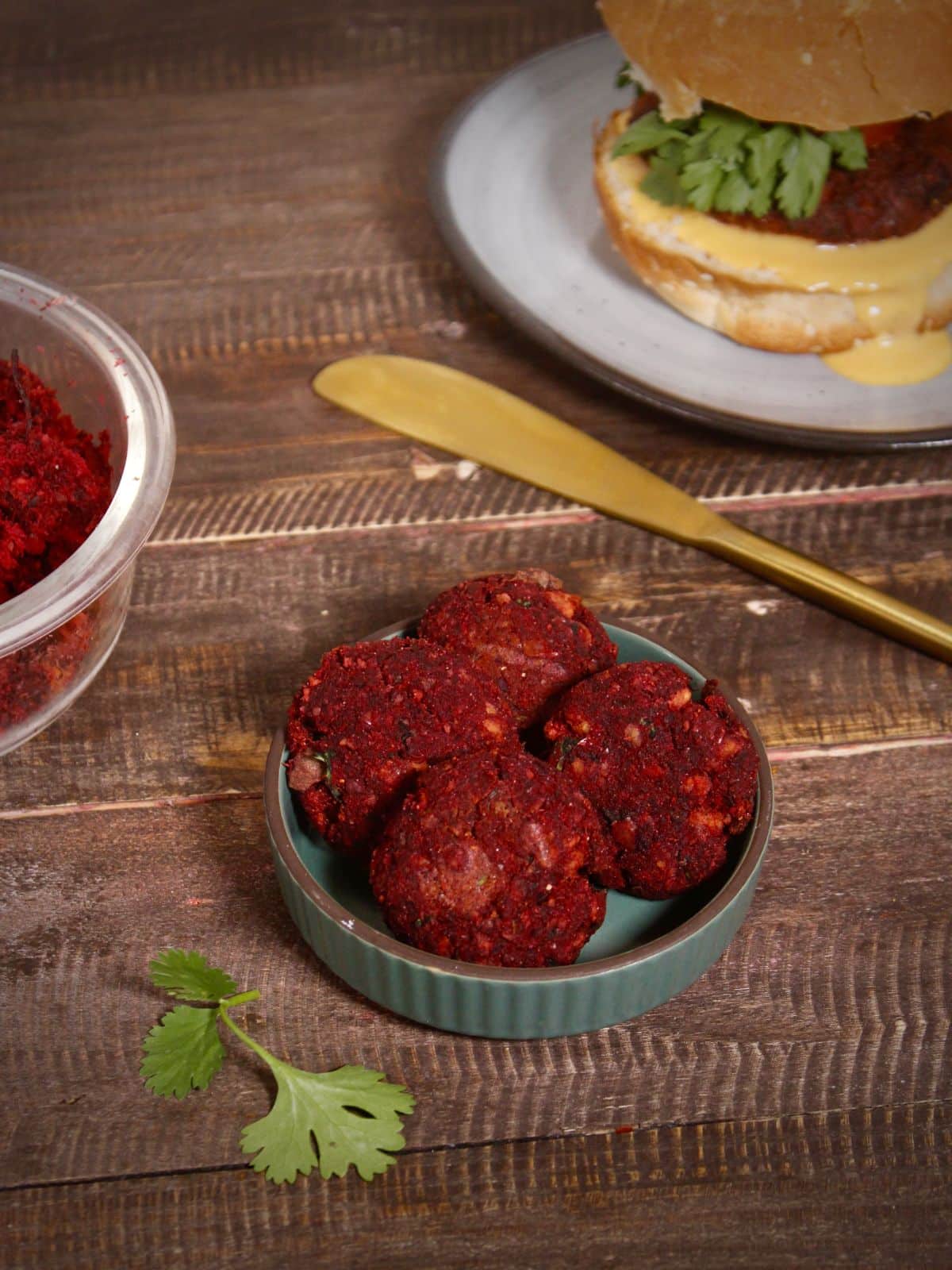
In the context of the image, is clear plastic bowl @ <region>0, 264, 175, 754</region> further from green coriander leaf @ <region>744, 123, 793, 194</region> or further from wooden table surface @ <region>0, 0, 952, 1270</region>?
green coriander leaf @ <region>744, 123, 793, 194</region>

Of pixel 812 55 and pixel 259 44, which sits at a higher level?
pixel 812 55

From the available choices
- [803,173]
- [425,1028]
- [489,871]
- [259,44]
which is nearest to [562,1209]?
[425,1028]

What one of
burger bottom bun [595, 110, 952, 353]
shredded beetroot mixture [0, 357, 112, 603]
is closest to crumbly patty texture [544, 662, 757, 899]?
shredded beetroot mixture [0, 357, 112, 603]

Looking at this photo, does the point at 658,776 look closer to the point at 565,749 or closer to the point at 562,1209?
the point at 565,749

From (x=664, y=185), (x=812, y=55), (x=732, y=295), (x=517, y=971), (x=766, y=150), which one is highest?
(x=812, y=55)

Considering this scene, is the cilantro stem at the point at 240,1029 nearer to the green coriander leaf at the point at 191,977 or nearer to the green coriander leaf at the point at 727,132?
the green coriander leaf at the point at 191,977

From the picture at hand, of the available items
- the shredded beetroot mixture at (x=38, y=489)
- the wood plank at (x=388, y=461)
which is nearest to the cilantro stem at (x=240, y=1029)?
the shredded beetroot mixture at (x=38, y=489)

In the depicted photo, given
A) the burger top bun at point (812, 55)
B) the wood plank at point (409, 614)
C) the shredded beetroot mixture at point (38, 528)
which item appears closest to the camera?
the shredded beetroot mixture at point (38, 528)
